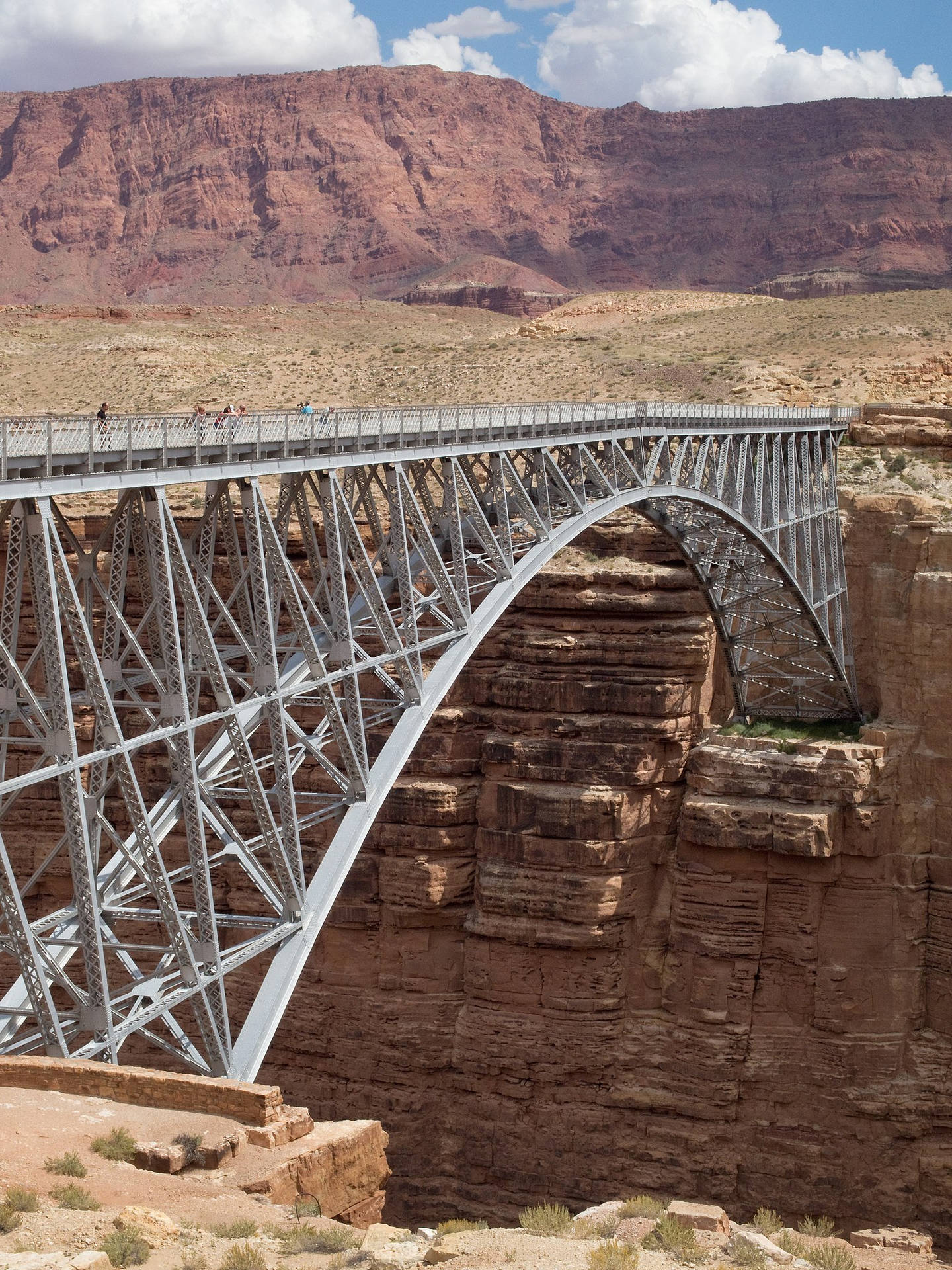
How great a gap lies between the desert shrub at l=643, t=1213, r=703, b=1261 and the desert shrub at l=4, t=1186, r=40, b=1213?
5.82 m

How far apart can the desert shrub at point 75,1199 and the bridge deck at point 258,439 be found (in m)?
6.53

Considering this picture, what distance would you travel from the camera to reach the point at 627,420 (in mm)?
34938

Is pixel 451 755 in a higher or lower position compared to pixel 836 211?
lower

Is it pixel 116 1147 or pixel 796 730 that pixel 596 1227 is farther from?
pixel 796 730

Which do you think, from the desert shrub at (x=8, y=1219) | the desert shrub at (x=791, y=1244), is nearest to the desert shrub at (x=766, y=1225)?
the desert shrub at (x=791, y=1244)

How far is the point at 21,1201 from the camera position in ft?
46.0

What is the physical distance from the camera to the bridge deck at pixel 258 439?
17.0 metres

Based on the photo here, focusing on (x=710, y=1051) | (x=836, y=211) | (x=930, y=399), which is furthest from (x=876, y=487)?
(x=836, y=211)

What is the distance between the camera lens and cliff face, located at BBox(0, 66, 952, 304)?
478 ft

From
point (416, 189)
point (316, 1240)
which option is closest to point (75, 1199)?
point (316, 1240)

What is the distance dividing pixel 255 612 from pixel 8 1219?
9561 millimetres

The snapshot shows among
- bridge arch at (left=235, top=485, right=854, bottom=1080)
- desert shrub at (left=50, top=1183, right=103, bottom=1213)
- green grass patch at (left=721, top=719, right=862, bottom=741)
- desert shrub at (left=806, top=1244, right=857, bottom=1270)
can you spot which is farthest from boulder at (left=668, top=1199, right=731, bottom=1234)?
green grass patch at (left=721, top=719, right=862, bottom=741)

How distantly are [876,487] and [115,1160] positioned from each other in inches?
1437

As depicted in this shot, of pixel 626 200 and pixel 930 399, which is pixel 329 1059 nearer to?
pixel 930 399
